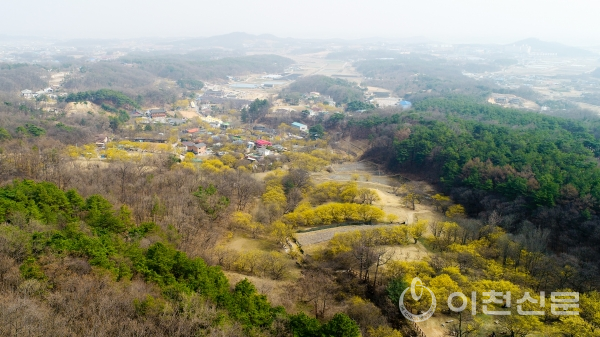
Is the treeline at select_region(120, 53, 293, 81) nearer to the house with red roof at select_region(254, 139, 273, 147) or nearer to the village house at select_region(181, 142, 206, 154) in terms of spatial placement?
the house with red roof at select_region(254, 139, 273, 147)

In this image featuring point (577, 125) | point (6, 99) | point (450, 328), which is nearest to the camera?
point (450, 328)

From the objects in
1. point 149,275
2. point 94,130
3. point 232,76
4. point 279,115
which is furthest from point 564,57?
point 149,275

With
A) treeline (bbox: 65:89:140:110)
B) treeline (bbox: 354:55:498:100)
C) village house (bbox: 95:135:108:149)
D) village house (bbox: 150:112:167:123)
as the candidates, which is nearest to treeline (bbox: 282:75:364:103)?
treeline (bbox: 354:55:498:100)

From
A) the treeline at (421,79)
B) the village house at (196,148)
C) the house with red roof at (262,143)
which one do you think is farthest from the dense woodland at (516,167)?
the treeline at (421,79)

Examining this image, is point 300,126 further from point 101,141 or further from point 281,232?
point 281,232

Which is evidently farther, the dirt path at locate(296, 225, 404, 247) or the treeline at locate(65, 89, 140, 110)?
the treeline at locate(65, 89, 140, 110)

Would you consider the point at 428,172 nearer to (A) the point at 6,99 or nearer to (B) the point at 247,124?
(B) the point at 247,124

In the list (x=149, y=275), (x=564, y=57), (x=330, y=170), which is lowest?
(x=330, y=170)
